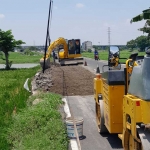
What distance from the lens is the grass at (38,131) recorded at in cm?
832

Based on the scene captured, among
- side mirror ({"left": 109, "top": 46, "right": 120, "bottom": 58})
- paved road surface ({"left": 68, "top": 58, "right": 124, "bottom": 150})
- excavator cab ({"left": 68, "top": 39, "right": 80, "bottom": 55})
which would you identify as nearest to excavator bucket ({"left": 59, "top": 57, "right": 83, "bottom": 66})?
excavator cab ({"left": 68, "top": 39, "right": 80, "bottom": 55})

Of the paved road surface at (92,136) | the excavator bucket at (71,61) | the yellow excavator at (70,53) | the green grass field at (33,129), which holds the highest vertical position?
the yellow excavator at (70,53)

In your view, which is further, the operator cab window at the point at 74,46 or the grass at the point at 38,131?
the operator cab window at the point at 74,46

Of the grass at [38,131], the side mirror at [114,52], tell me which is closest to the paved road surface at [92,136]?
the grass at [38,131]

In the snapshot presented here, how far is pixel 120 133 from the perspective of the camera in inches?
308

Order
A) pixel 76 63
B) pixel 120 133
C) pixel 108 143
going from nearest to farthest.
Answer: pixel 120 133
pixel 108 143
pixel 76 63

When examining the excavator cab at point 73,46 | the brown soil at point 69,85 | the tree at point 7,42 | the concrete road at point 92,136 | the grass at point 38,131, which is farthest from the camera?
the tree at point 7,42

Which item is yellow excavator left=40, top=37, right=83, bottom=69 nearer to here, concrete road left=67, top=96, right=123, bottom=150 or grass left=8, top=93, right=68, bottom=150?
concrete road left=67, top=96, right=123, bottom=150

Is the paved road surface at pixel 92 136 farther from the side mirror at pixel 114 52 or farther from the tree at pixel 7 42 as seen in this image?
the tree at pixel 7 42

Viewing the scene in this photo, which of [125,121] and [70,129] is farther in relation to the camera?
[70,129]

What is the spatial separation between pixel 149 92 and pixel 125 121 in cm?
100

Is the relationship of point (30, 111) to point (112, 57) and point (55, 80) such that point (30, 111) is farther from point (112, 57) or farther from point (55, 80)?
point (55, 80)

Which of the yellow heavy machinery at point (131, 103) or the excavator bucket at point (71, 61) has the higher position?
the yellow heavy machinery at point (131, 103)

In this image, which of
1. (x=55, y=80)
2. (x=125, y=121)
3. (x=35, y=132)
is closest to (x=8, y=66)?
(x=55, y=80)
